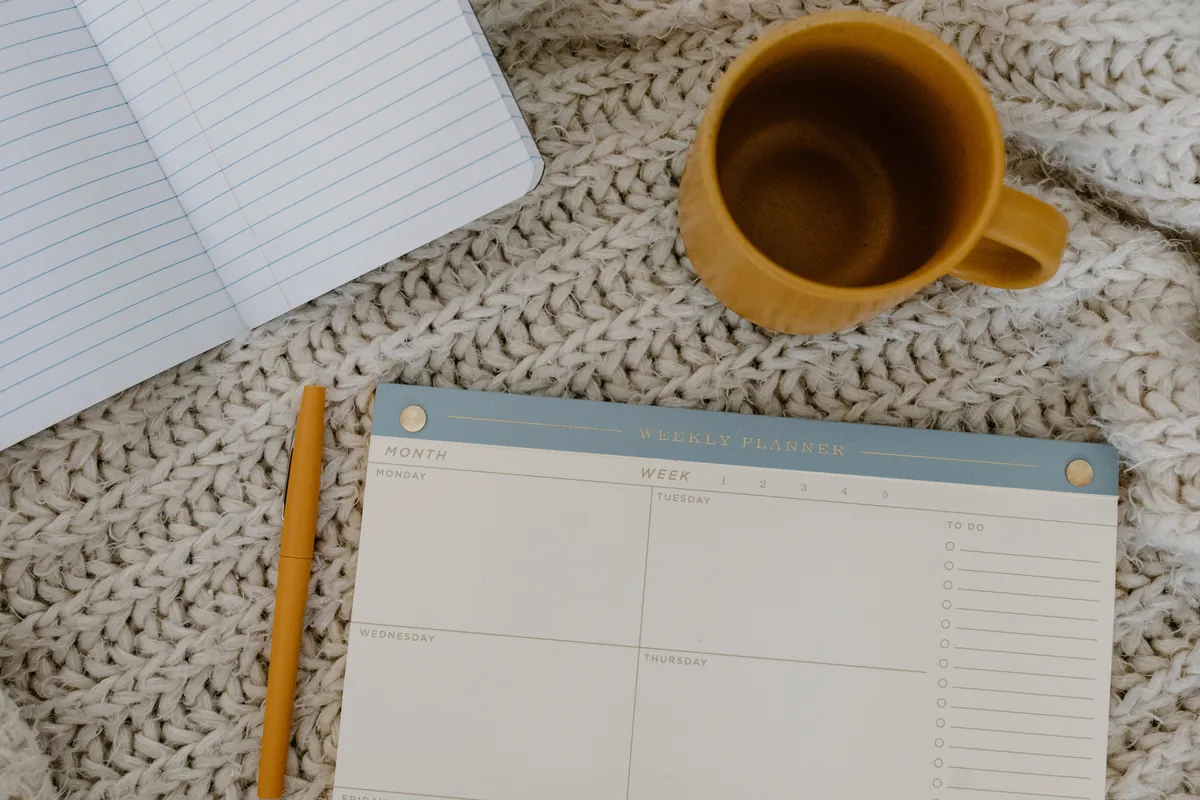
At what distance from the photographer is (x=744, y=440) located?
478 mm

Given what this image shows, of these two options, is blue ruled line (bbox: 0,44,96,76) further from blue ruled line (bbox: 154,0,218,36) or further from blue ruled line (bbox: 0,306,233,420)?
blue ruled line (bbox: 0,306,233,420)

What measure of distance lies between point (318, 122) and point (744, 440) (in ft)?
0.90

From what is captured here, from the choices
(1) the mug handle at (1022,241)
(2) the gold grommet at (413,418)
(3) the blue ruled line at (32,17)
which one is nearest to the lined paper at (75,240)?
(3) the blue ruled line at (32,17)

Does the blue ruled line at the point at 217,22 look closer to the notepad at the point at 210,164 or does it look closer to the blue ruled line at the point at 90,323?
the notepad at the point at 210,164

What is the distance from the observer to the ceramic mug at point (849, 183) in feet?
1.26

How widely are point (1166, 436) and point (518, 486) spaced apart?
0.33 m

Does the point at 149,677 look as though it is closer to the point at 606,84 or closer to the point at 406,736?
the point at 406,736

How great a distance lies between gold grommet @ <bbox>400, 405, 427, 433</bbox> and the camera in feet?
1.57

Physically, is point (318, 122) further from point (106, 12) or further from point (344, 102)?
point (106, 12)

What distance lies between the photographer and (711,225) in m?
0.41

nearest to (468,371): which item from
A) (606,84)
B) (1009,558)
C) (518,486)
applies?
(518,486)

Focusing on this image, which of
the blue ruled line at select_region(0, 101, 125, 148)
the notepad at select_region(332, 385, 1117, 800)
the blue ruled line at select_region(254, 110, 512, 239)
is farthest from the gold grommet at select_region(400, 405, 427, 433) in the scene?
the blue ruled line at select_region(0, 101, 125, 148)

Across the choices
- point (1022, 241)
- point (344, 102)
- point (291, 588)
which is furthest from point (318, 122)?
point (1022, 241)

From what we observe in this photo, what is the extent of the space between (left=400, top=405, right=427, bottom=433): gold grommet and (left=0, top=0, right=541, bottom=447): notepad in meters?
0.08
